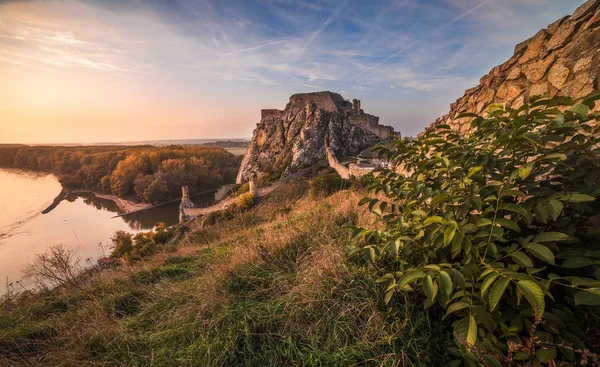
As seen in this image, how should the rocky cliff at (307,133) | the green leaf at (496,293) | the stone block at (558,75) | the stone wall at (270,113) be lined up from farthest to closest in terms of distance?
the stone wall at (270,113) < the rocky cliff at (307,133) < the stone block at (558,75) < the green leaf at (496,293)

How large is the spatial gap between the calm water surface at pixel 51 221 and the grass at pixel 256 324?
1824 cm

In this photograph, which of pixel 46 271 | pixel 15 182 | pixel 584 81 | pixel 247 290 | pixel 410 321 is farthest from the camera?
pixel 15 182

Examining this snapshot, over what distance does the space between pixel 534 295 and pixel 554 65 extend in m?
3.02

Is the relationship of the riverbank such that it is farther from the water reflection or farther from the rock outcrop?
the rock outcrop

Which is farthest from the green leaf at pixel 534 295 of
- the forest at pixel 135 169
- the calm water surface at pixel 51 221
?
the forest at pixel 135 169

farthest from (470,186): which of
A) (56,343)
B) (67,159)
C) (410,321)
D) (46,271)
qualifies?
(67,159)

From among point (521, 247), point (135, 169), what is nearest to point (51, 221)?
point (135, 169)

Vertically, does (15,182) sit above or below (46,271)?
below

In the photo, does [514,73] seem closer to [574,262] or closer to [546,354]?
[574,262]

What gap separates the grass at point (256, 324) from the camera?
185 centimetres

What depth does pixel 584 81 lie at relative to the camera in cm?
228

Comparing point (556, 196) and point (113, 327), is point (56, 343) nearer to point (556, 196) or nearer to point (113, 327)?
point (113, 327)

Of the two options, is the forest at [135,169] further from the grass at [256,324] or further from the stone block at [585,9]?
the stone block at [585,9]

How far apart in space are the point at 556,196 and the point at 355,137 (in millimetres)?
32949
